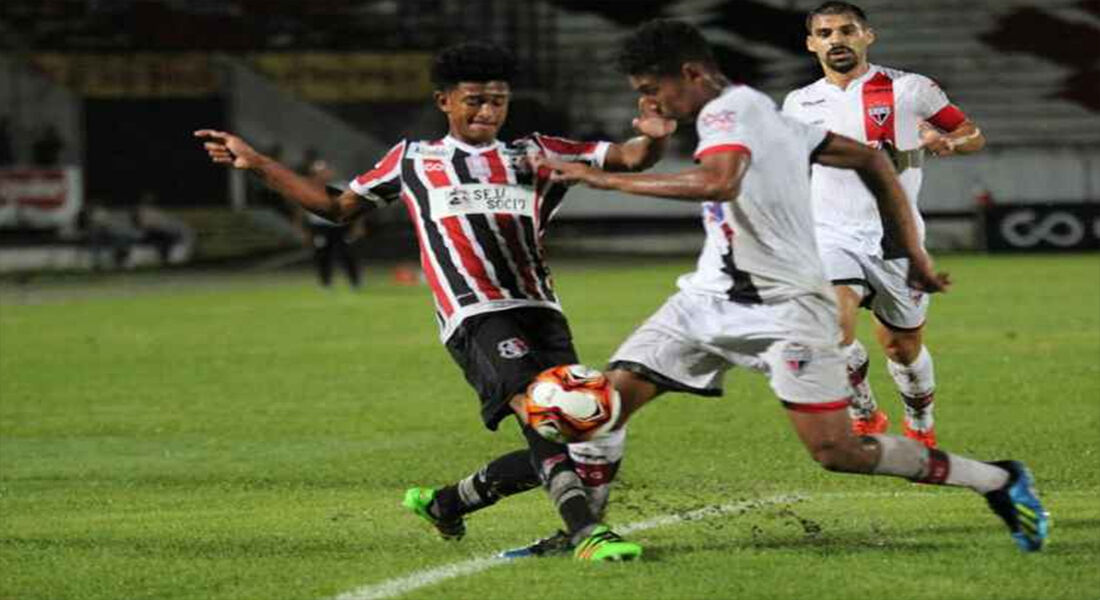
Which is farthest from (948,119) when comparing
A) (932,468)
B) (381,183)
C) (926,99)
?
(381,183)

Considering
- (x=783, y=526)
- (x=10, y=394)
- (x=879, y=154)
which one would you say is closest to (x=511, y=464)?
(x=783, y=526)

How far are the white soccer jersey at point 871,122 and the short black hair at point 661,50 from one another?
381cm

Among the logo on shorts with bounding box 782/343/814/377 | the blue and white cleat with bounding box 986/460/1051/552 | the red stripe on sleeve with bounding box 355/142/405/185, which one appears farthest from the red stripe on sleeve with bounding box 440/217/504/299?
the blue and white cleat with bounding box 986/460/1051/552

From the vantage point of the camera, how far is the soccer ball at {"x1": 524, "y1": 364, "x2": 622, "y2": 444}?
24.7 feet

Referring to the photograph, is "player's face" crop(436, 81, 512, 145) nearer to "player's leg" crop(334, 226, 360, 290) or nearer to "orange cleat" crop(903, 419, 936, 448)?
"orange cleat" crop(903, 419, 936, 448)

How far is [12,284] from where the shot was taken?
118ft

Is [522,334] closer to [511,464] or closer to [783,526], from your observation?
[511,464]

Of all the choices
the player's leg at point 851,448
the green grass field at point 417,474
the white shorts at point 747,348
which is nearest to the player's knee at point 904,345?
the green grass field at point 417,474

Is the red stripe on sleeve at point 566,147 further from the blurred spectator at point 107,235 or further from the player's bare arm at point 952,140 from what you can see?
the blurred spectator at point 107,235

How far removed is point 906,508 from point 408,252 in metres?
32.9

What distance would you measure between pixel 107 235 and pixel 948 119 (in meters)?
30.5

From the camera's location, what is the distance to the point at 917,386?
448 inches

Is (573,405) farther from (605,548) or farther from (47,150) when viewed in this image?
(47,150)

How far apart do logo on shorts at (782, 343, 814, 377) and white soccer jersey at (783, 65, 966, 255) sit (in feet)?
11.9
